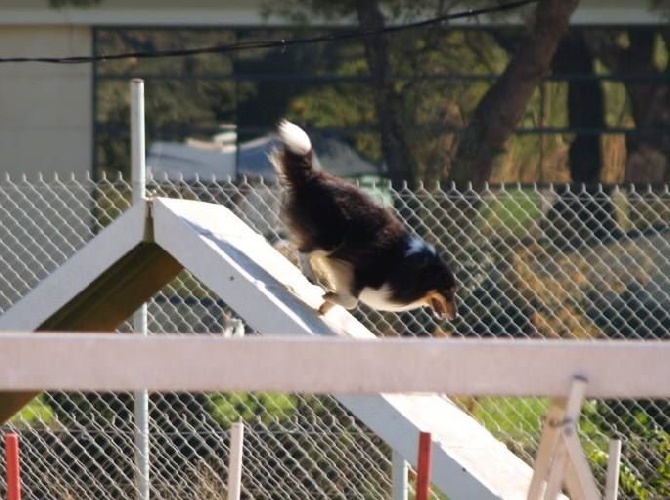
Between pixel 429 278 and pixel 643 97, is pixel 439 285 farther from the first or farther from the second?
pixel 643 97

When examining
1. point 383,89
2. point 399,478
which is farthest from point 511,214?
point 383,89

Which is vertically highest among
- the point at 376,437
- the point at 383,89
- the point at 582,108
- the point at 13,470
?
the point at 582,108

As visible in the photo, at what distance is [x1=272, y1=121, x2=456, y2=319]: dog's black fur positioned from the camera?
558 centimetres

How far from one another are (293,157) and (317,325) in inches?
31.5

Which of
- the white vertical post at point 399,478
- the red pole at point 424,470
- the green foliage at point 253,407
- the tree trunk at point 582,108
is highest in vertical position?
the tree trunk at point 582,108

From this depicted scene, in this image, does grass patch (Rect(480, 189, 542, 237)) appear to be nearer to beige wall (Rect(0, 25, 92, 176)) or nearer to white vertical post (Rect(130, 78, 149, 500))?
white vertical post (Rect(130, 78, 149, 500))

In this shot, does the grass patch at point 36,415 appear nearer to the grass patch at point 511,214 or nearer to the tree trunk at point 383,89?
the grass patch at point 511,214

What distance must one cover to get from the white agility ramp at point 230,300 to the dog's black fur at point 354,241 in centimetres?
17

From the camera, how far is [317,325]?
5.10m

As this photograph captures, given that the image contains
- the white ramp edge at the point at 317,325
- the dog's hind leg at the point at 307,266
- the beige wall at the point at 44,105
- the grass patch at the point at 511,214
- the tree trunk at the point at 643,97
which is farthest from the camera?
the beige wall at the point at 44,105

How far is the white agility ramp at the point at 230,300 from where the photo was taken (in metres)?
4.70

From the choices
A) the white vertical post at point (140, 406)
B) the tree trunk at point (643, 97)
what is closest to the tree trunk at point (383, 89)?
the tree trunk at point (643, 97)

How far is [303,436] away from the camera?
5.83m

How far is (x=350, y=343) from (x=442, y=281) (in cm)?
296
